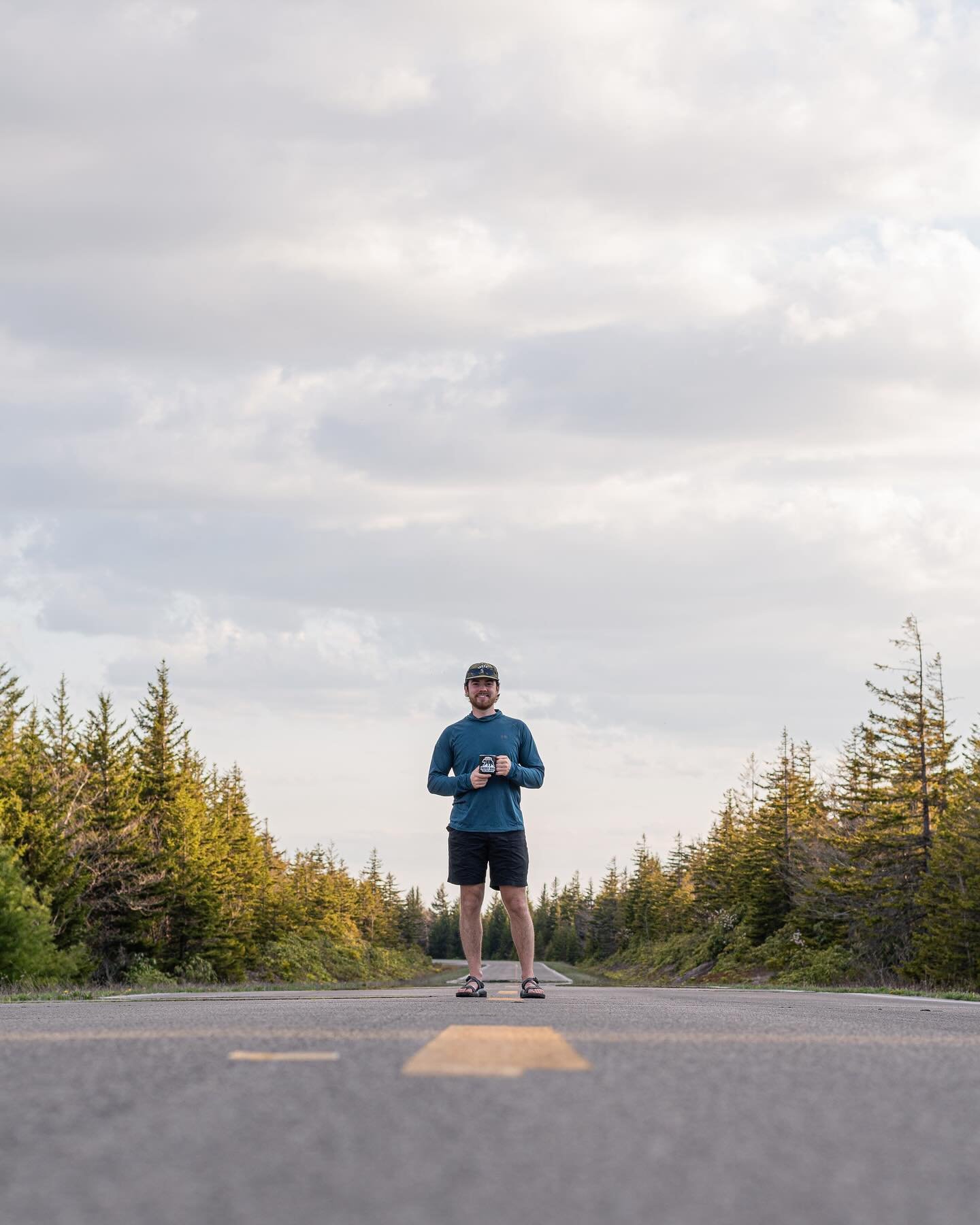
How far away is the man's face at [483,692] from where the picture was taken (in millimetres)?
9688

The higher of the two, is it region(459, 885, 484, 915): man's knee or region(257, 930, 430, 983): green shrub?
region(459, 885, 484, 915): man's knee

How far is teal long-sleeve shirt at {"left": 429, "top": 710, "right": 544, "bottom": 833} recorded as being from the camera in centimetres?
960

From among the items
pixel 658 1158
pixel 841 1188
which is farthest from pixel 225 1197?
pixel 841 1188

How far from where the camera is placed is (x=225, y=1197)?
187cm

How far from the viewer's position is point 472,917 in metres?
9.79

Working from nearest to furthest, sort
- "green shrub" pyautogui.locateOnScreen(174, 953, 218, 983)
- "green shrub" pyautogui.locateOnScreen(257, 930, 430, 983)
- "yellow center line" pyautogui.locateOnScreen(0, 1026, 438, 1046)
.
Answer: "yellow center line" pyautogui.locateOnScreen(0, 1026, 438, 1046)
"green shrub" pyautogui.locateOnScreen(174, 953, 218, 983)
"green shrub" pyautogui.locateOnScreen(257, 930, 430, 983)

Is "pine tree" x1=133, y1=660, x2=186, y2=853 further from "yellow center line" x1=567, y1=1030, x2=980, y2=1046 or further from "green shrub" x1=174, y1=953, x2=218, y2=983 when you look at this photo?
"yellow center line" x1=567, y1=1030, x2=980, y2=1046

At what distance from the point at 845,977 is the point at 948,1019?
45050 mm

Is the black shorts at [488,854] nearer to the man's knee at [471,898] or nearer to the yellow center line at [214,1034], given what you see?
the man's knee at [471,898]

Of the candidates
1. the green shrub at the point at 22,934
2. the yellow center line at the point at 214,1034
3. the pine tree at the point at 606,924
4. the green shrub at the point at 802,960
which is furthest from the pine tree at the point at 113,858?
the pine tree at the point at 606,924

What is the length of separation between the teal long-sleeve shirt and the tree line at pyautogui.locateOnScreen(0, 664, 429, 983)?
2869cm

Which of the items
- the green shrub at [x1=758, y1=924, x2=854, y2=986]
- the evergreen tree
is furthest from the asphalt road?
the green shrub at [x1=758, y1=924, x2=854, y2=986]

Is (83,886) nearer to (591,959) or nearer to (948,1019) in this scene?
(948,1019)

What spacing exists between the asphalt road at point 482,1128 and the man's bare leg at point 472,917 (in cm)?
500
